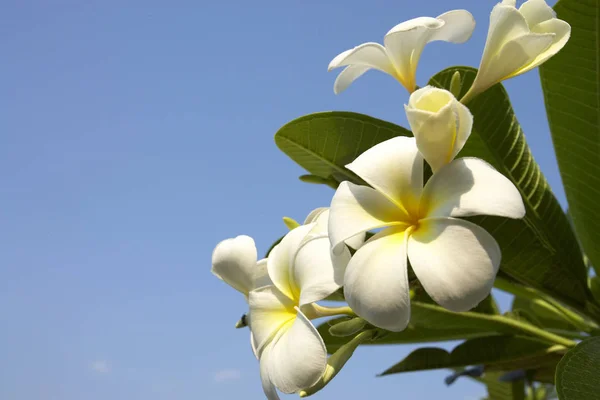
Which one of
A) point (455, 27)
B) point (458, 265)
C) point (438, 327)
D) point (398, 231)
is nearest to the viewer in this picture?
point (458, 265)

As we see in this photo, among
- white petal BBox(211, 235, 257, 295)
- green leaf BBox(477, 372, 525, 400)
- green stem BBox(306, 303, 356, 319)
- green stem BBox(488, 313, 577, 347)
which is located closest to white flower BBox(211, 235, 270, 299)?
white petal BBox(211, 235, 257, 295)

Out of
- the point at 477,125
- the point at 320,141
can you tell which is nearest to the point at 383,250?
the point at 320,141

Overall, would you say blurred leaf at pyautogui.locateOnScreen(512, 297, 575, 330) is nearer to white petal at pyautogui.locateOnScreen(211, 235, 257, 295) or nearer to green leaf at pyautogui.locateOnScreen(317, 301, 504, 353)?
green leaf at pyautogui.locateOnScreen(317, 301, 504, 353)

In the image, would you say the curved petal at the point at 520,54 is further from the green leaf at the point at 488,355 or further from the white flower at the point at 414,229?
the green leaf at the point at 488,355

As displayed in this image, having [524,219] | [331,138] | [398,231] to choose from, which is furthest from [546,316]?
[398,231]

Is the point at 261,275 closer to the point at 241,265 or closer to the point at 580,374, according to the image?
the point at 241,265

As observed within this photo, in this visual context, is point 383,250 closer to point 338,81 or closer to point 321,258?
point 321,258
